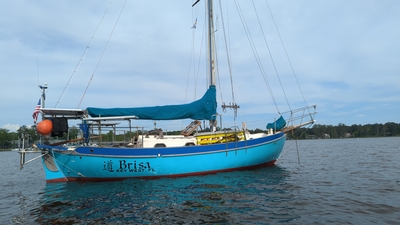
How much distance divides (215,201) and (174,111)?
21.4ft

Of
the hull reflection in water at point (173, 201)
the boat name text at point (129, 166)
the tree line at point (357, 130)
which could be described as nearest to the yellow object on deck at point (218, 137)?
the hull reflection in water at point (173, 201)

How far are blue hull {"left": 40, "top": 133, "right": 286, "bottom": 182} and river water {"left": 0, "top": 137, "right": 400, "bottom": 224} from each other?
0.51 meters

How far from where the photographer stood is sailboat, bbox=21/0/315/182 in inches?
507

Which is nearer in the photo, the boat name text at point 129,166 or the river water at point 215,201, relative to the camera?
the river water at point 215,201

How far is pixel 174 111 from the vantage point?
14.5 metres

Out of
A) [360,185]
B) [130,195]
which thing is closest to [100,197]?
[130,195]

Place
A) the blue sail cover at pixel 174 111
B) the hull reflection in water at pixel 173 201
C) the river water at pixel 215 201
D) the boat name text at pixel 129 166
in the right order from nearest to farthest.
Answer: the river water at pixel 215 201 < the hull reflection in water at pixel 173 201 < the boat name text at pixel 129 166 < the blue sail cover at pixel 174 111

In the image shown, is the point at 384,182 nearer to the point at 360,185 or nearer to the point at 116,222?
the point at 360,185

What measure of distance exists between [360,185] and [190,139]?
8.05 meters

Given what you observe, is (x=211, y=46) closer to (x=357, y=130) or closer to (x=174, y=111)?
→ (x=174, y=111)

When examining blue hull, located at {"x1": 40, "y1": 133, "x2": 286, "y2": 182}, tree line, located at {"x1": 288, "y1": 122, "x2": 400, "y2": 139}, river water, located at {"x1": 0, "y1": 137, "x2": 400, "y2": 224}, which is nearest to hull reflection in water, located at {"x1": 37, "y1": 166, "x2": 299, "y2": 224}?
river water, located at {"x1": 0, "y1": 137, "x2": 400, "y2": 224}

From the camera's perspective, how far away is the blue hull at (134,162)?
12828 mm

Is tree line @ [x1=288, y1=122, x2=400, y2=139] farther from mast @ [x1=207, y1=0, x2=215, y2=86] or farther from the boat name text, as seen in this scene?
the boat name text

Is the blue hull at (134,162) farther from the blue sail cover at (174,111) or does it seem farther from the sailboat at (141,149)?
the blue sail cover at (174,111)
